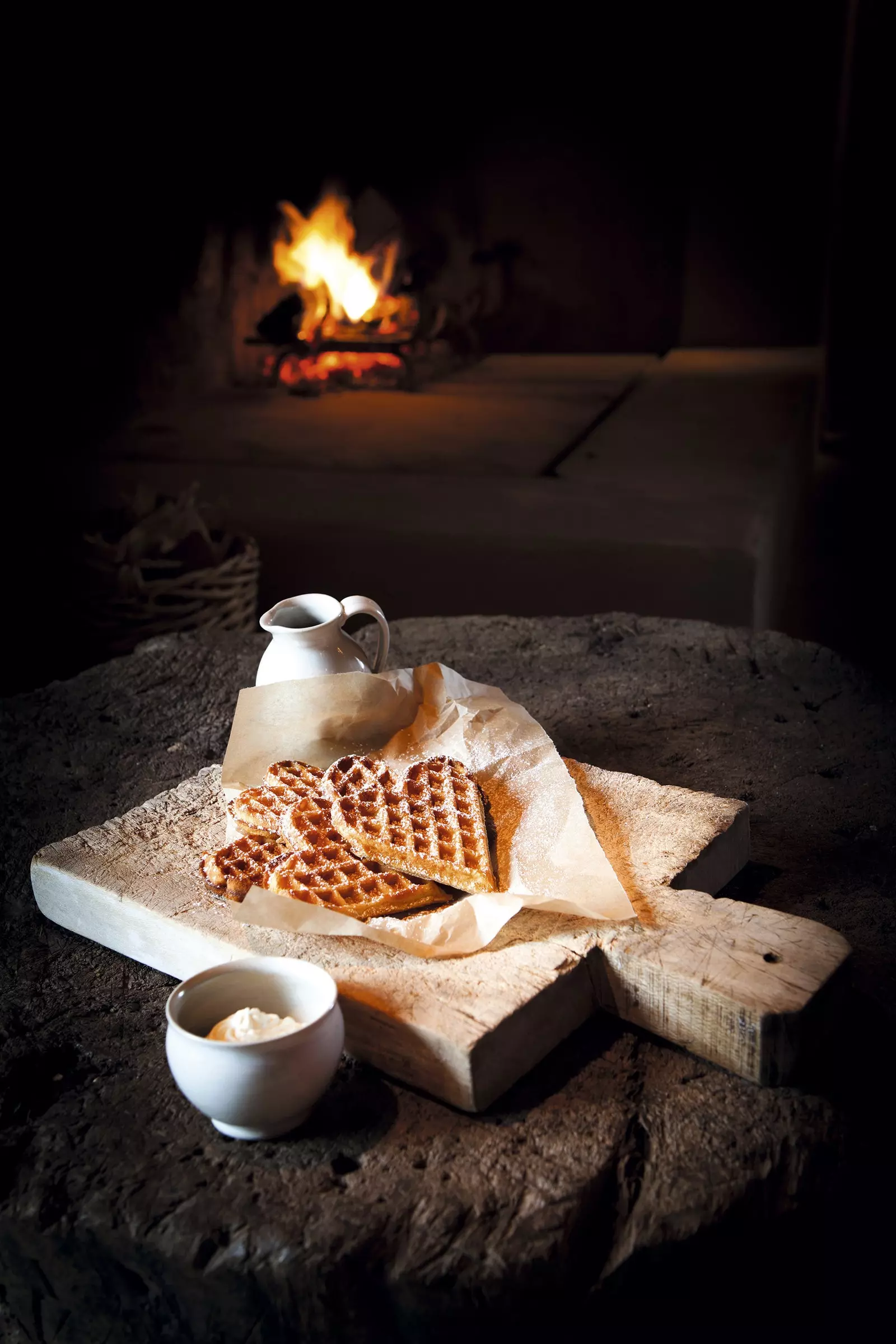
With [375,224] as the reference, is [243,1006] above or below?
below

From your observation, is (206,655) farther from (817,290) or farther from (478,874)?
(817,290)

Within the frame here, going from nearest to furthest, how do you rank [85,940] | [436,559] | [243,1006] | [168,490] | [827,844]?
[243,1006]
[85,940]
[827,844]
[436,559]
[168,490]

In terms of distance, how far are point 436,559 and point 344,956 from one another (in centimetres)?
301

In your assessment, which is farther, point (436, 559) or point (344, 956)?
point (436, 559)

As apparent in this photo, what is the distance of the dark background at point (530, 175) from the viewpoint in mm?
6074

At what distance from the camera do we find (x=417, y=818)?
1.79 m

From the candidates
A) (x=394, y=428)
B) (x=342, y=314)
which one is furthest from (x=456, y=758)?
(x=342, y=314)

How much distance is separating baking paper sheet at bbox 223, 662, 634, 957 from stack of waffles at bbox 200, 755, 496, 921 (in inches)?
1.7

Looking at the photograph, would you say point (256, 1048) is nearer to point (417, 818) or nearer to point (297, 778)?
point (417, 818)

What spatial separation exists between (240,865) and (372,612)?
623mm

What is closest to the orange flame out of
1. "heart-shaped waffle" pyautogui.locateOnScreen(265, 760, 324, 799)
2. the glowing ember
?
the glowing ember

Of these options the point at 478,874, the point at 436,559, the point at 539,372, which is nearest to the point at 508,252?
the point at 539,372

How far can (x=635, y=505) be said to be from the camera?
461cm

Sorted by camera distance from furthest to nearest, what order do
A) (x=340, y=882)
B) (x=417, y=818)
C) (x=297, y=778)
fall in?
1. (x=297, y=778)
2. (x=417, y=818)
3. (x=340, y=882)
